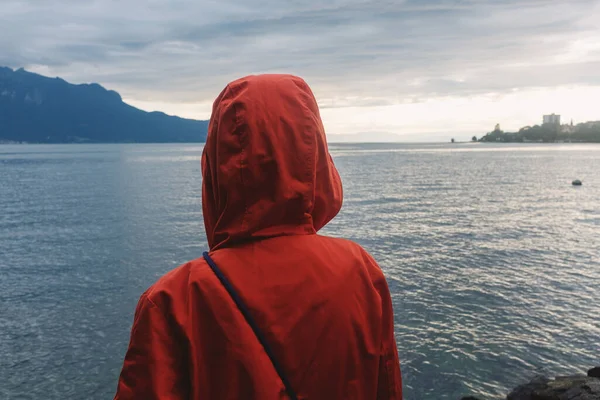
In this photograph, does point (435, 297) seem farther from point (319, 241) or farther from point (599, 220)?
point (599, 220)

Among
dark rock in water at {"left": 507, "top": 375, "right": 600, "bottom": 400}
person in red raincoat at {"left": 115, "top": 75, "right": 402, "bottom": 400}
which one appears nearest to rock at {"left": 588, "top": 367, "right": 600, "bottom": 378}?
dark rock in water at {"left": 507, "top": 375, "right": 600, "bottom": 400}

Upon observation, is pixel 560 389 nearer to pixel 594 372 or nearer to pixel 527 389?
pixel 527 389

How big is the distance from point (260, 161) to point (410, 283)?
19.4m

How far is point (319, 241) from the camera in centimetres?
211

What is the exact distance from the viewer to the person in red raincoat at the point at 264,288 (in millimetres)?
1882

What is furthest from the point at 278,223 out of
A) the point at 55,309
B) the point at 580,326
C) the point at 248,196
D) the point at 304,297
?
the point at 55,309

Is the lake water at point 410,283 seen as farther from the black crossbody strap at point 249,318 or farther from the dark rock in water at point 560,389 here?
the black crossbody strap at point 249,318

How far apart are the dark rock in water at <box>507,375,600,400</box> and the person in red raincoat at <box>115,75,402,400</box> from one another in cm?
962

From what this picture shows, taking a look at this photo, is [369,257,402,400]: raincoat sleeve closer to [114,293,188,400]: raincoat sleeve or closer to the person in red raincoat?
the person in red raincoat

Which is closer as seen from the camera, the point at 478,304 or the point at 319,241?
the point at 319,241

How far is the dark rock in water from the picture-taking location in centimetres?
967

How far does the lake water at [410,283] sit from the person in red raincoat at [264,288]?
10793mm

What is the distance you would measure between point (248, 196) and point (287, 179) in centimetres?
18

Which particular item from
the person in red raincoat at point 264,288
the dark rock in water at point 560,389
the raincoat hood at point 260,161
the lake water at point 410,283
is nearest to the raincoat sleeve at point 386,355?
the person in red raincoat at point 264,288
